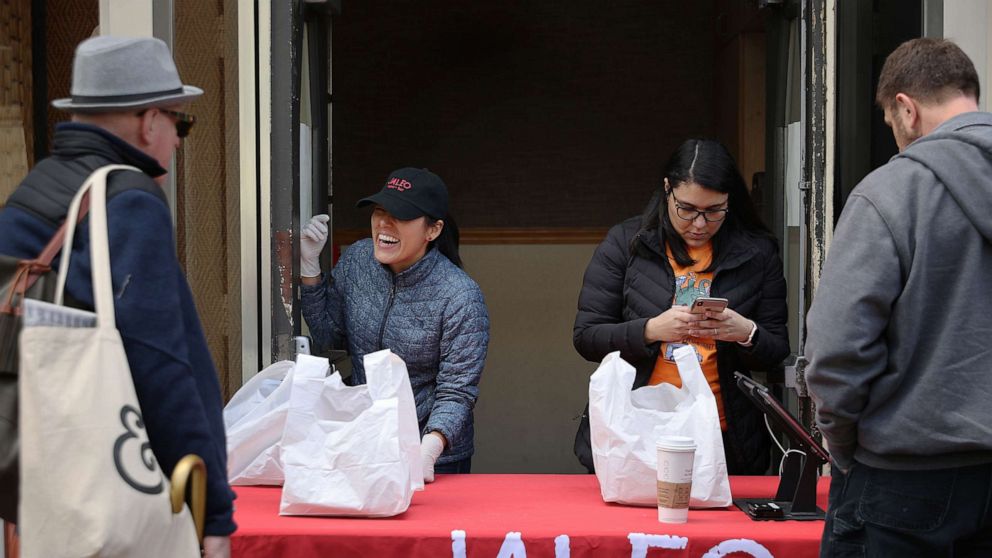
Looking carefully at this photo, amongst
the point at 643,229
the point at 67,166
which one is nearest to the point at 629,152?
the point at 643,229

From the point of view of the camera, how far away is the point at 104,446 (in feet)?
5.36

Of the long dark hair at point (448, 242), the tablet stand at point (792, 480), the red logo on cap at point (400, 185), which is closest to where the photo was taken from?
the tablet stand at point (792, 480)

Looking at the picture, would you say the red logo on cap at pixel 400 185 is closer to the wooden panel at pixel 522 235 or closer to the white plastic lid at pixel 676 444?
the white plastic lid at pixel 676 444

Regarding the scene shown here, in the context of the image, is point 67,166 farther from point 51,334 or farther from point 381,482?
point 381,482

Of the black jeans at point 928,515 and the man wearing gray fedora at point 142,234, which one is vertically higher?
the man wearing gray fedora at point 142,234

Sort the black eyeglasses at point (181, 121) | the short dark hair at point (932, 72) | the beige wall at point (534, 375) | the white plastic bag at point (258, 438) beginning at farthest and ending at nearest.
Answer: the beige wall at point (534, 375) → the white plastic bag at point (258, 438) → the short dark hair at point (932, 72) → the black eyeglasses at point (181, 121)

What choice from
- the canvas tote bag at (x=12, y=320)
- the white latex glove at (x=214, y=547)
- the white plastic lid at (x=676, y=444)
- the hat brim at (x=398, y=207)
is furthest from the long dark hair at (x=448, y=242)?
the canvas tote bag at (x=12, y=320)

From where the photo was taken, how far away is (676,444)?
253 centimetres

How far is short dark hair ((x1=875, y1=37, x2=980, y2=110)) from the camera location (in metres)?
2.19

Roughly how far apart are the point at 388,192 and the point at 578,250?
3.44 metres

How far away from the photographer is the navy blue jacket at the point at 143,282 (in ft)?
5.76

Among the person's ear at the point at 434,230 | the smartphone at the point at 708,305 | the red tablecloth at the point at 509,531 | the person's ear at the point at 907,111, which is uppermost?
the person's ear at the point at 907,111

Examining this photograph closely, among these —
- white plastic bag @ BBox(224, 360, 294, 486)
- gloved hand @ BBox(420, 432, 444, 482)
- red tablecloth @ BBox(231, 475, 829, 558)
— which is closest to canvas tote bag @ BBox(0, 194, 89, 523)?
red tablecloth @ BBox(231, 475, 829, 558)

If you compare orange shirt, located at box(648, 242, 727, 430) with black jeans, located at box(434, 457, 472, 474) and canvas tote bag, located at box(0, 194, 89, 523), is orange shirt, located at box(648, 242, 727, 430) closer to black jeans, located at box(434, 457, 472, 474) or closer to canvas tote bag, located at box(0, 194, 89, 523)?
black jeans, located at box(434, 457, 472, 474)
